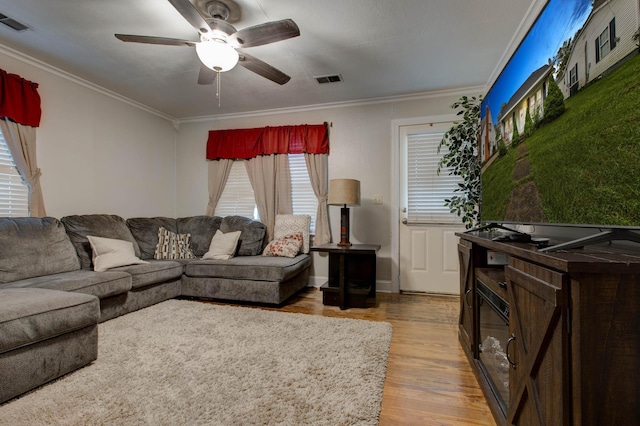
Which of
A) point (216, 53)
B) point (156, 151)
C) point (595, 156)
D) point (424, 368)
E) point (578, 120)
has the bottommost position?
point (424, 368)

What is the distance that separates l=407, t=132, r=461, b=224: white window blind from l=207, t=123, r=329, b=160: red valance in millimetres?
1127

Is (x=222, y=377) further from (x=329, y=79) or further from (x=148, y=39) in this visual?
(x=329, y=79)

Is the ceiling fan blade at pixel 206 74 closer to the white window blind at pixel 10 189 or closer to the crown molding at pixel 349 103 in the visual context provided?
the crown molding at pixel 349 103

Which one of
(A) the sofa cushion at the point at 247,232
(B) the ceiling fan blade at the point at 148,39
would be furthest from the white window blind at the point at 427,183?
(B) the ceiling fan blade at the point at 148,39

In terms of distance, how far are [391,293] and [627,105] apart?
3.14m

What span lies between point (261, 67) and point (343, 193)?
58.2 inches

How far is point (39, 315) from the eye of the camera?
5.29 ft

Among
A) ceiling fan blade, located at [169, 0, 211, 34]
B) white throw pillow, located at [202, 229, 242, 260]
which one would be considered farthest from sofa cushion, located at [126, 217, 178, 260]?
ceiling fan blade, located at [169, 0, 211, 34]

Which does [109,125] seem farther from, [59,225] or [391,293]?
[391,293]

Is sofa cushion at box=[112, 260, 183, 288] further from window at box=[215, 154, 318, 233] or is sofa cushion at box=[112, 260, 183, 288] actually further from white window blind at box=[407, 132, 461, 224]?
white window blind at box=[407, 132, 461, 224]

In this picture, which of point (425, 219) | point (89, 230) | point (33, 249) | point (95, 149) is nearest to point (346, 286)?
point (425, 219)

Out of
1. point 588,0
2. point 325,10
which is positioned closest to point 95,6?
point 325,10

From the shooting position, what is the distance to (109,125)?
3.66 meters

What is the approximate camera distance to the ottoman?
4.89ft
